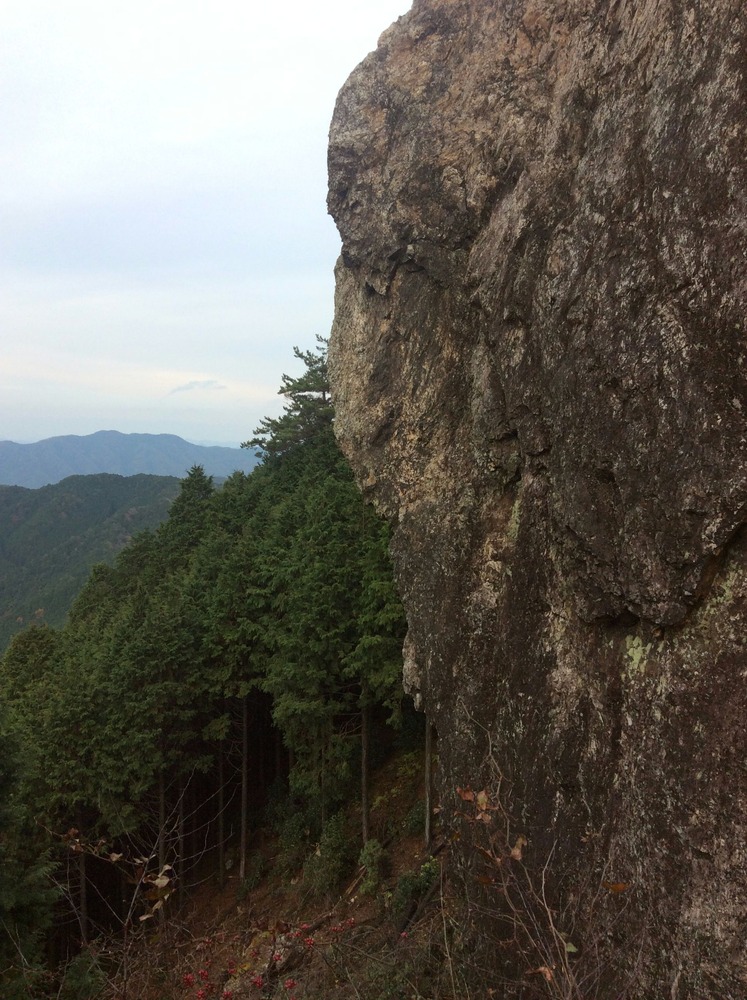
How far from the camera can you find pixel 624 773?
6473 millimetres

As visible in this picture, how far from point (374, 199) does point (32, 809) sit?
16.7 m

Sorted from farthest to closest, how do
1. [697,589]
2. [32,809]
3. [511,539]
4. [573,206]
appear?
[32,809]
[511,539]
[573,206]
[697,589]

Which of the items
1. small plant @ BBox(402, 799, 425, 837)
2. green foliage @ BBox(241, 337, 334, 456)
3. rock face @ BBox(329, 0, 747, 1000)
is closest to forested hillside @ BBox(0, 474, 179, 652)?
green foliage @ BBox(241, 337, 334, 456)

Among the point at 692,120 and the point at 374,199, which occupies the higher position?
the point at 374,199

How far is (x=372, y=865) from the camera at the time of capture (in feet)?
51.2

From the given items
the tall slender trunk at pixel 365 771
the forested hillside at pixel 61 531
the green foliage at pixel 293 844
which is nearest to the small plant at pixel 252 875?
the green foliage at pixel 293 844

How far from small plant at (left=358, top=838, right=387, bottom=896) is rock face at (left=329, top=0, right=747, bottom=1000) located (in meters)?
6.91

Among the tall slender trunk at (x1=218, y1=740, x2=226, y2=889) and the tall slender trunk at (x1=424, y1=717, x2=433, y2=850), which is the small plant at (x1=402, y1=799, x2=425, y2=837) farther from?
the tall slender trunk at (x1=218, y1=740, x2=226, y2=889)

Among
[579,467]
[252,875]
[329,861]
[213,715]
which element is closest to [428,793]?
[329,861]

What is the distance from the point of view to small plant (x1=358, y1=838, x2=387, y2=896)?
1534 centimetres

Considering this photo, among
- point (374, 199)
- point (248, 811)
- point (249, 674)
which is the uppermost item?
point (374, 199)

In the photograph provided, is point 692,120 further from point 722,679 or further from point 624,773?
point 624,773

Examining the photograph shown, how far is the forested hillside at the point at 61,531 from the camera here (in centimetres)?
8325

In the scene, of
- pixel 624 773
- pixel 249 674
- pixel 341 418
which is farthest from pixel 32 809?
pixel 624 773
